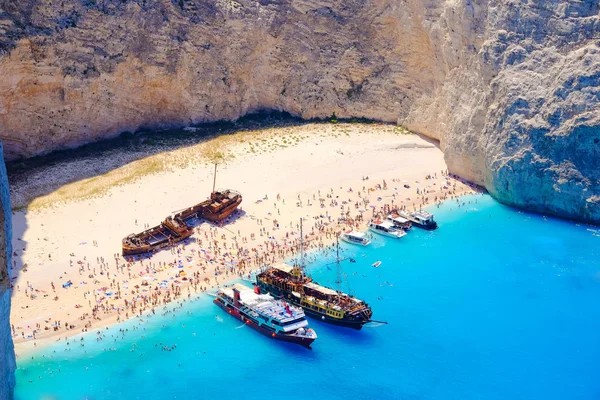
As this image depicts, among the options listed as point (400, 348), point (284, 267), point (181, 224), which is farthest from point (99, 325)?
point (400, 348)

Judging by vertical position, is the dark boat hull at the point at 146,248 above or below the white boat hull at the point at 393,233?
below

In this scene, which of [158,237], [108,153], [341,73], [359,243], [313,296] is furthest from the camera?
[341,73]

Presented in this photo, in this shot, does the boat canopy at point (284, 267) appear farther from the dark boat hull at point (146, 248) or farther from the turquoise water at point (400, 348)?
the dark boat hull at point (146, 248)

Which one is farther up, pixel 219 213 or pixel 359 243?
pixel 219 213

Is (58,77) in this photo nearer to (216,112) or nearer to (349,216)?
(216,112)

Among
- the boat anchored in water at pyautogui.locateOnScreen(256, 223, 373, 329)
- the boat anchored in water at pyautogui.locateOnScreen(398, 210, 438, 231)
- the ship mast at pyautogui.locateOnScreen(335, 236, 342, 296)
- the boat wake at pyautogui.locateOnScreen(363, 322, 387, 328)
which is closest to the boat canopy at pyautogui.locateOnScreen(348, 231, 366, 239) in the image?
the ship mast at pyautogui.locateOnScreen(335, 236, 342, 296)

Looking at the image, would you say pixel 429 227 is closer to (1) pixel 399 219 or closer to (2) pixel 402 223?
(2) pixel 402 223


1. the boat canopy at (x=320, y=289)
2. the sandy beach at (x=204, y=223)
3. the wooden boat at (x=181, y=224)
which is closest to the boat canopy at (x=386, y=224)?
the sandy beach at (x=204, y=223)

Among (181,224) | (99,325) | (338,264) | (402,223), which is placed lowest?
(99,325)

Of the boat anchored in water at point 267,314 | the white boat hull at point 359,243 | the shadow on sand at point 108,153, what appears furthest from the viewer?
the shadow on sand at point 108,153
